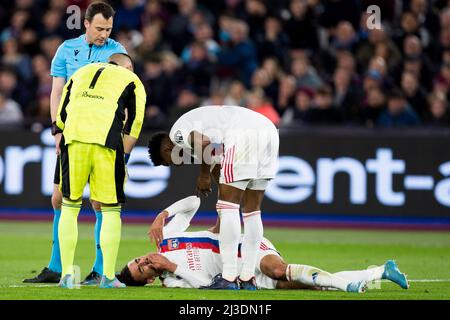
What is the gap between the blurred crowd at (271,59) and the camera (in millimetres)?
18047

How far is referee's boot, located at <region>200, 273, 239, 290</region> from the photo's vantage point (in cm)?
964

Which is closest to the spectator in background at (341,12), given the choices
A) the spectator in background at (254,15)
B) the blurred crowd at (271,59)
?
the blurred crowd at (271,59)

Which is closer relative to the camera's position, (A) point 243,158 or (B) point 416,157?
(A) point 243,158

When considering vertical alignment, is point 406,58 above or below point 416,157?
above

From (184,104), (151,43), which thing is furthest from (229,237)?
(151,43)

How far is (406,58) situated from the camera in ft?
61.3

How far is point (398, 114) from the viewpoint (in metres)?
17.7

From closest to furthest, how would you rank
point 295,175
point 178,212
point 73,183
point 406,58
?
1. point 73,183
2. point 178,212
3. point 295,175
4. point 406,58

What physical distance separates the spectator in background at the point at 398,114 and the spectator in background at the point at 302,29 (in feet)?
7.40

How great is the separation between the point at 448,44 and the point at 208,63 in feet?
13.0

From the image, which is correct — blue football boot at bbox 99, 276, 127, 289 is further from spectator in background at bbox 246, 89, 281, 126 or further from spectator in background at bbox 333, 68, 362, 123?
spectator in background at bbox 333, 68, 362, 123

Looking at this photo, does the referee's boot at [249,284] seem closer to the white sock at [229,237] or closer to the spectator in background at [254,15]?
the white sock at [229,237]
